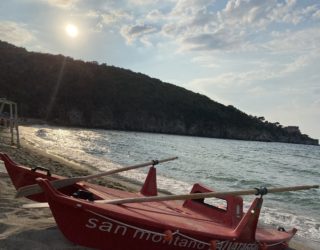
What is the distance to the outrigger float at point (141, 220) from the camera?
573cm

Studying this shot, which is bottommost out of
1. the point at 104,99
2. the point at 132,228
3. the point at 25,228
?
the point at 25,228

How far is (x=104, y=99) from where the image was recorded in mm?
120500

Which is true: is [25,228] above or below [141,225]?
below

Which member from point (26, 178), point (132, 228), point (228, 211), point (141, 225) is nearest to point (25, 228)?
point (26, 178)

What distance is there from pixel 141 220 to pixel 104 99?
11595cm

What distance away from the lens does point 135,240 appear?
19.5ft

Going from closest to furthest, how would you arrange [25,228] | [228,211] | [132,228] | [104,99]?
[132,228]
[25,228]
[228,211]
[104,99]

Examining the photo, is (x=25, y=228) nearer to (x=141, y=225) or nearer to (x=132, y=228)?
(x=132, y=228)

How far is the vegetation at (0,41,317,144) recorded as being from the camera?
10362cm

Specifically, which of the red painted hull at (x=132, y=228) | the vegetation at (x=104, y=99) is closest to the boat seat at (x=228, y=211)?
the red painted hull at (x=132, y=228)

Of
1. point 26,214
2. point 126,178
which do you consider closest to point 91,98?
point 126,178

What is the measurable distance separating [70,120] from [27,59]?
2395 cm

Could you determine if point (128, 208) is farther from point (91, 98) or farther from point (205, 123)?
point (205, 123)

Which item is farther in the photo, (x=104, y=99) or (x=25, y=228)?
(x=104, y=99)
